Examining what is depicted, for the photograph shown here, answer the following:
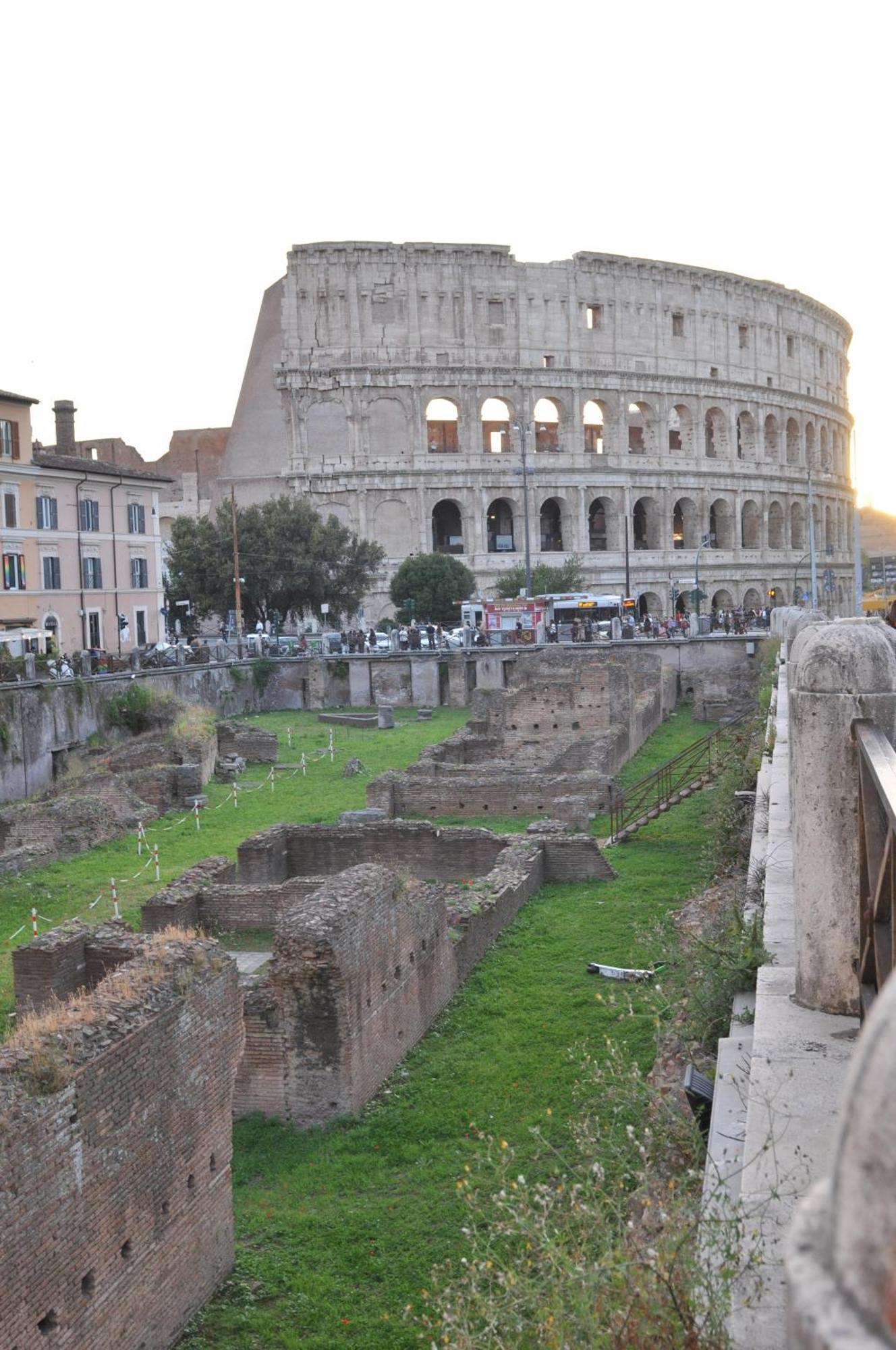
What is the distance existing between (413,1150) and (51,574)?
37.2 meters

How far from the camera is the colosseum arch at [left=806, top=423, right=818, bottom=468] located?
3625 inches

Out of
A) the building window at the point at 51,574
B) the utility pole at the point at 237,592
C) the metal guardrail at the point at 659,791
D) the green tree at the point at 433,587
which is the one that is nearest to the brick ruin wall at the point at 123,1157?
the metal guardrail at the point at 659,791

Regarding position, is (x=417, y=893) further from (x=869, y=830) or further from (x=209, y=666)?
(x=209, y=666)

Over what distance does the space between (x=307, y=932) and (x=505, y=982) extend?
4.48 meters

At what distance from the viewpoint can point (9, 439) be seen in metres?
41.7

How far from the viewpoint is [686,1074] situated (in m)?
7.17

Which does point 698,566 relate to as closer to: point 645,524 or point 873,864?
point 645,524

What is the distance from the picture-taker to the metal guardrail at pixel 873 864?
16.5 feet

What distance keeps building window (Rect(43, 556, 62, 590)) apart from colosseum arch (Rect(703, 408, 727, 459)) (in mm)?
50757

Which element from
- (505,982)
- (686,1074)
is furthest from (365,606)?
(686,1074)

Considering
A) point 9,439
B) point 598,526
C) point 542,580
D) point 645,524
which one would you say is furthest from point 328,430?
point 9,439

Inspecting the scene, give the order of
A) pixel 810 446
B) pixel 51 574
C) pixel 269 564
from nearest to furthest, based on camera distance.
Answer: pixel 51 574, pixel 269 564, pixel 810 446

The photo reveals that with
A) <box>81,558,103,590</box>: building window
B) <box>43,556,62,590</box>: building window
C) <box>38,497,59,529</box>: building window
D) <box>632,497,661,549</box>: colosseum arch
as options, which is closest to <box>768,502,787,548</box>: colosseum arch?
<box>632,497,661,549</box>: colosseum arch

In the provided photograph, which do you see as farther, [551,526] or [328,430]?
[551,526]
